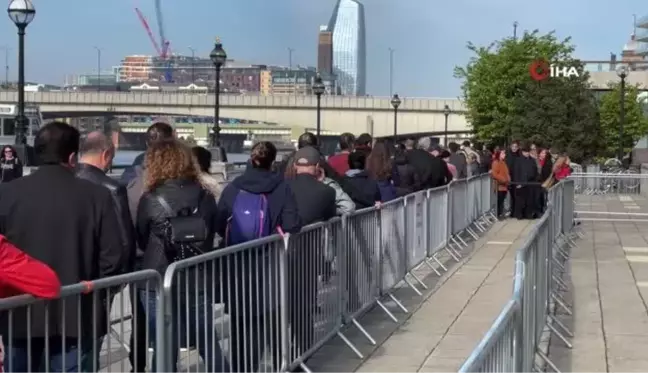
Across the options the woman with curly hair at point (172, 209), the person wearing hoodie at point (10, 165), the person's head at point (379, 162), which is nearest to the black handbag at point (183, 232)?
the woman with curly hair at point (172, 209)

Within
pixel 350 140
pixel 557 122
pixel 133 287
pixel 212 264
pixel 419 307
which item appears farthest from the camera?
pixel 557 122

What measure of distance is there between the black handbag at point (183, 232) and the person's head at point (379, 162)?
21.9ft

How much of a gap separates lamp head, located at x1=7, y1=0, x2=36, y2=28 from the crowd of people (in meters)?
16.9

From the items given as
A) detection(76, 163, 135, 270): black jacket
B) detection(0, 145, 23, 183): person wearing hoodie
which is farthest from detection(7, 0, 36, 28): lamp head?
detection(76, 163, 135, 270): black jacket

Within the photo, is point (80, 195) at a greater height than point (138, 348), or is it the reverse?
point (80, 195)

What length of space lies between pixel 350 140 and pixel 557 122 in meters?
40.9

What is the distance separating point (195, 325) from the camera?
6109 millimetres

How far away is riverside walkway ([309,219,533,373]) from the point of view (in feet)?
29.7

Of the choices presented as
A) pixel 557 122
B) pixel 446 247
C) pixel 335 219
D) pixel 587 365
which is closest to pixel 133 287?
pixel 335 219

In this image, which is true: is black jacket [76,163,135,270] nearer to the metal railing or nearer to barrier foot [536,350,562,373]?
the metal railing

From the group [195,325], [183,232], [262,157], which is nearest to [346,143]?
[262,157]

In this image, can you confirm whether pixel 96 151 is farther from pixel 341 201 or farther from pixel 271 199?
pixel 341 201

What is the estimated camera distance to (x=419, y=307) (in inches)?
477

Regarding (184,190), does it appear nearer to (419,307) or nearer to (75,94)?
(419,307)
